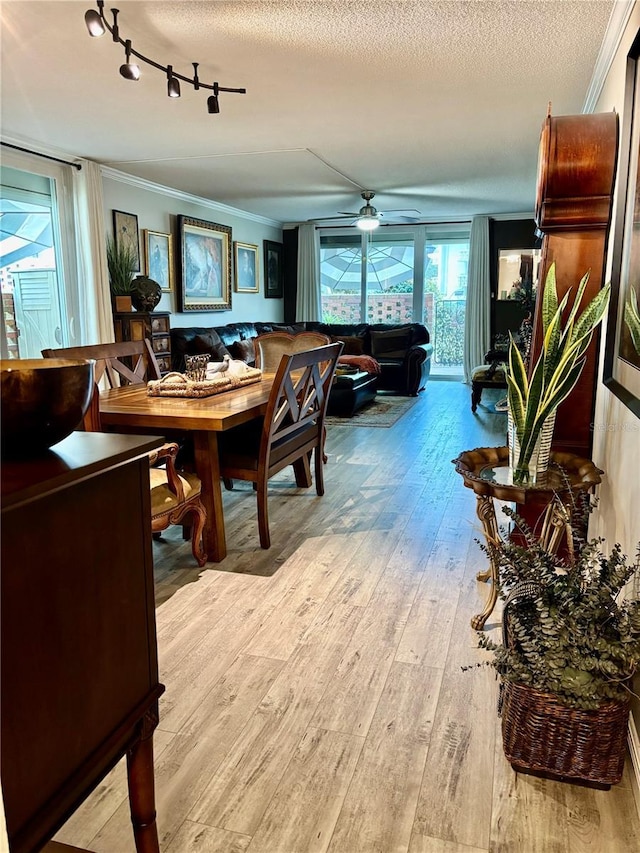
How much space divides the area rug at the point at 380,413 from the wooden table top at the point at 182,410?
2.88m

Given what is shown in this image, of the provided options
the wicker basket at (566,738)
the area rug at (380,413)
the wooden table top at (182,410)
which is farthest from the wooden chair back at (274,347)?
the wicker basket at (566,738)

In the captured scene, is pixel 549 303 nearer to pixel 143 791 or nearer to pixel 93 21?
pixel 143 791

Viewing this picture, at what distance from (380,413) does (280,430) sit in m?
3.57

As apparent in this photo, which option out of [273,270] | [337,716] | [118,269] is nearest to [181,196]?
[118,269]

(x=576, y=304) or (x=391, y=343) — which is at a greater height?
(x=576, y=304)

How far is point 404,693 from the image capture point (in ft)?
6.09

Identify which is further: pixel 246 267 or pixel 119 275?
pixel 246 267

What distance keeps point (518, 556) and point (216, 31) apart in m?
2.61

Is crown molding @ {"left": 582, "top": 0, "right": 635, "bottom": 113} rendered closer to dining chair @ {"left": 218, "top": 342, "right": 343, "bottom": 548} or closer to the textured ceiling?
the textured ceiling

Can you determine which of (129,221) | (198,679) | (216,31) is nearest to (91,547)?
(198,679)

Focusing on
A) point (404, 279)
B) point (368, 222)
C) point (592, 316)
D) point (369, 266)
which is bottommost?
point (592, 316)

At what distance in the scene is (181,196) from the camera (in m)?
6.78

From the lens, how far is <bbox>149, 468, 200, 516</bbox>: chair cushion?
8.18 feet

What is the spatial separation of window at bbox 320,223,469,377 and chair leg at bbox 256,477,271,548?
6.91 meters
